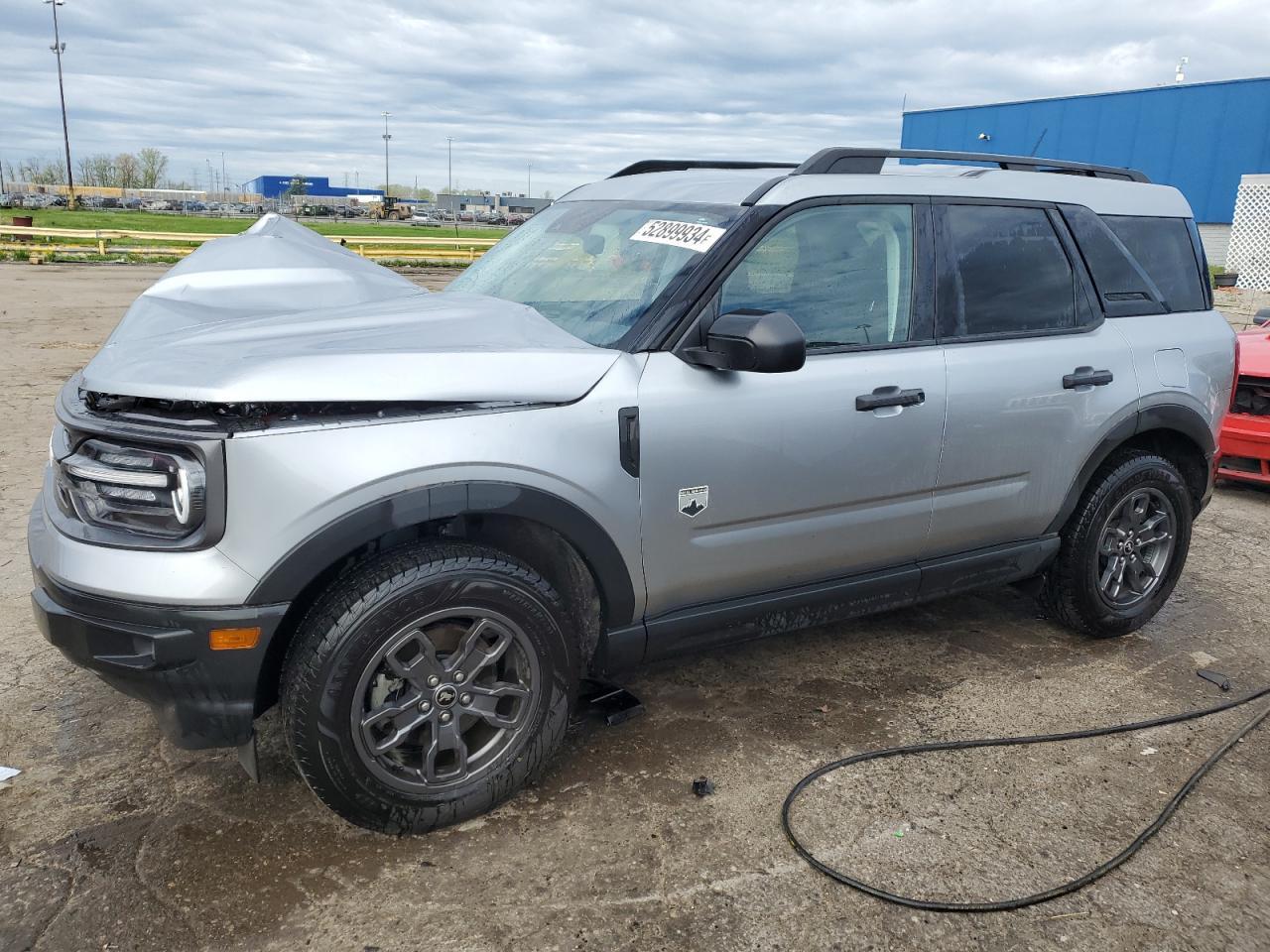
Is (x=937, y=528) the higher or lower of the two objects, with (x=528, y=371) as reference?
lower

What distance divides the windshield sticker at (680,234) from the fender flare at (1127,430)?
1.91m

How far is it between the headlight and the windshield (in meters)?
1.26

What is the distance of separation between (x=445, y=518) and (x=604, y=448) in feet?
1.62

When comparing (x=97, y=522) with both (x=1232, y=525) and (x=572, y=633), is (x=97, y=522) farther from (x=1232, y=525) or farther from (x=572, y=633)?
(x=1232, y=525)

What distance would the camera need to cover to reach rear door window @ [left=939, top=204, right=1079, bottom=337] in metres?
3.67

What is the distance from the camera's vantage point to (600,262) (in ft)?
11.5

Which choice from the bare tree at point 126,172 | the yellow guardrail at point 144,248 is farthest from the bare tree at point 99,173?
the yellow guardrail at point 144,248

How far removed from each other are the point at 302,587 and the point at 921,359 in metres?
2.21

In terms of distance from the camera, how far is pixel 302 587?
2539mm

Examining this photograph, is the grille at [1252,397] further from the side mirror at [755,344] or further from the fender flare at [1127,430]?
the side mirror at [755,344]

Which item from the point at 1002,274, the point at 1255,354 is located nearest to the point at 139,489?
the point at 1002,274

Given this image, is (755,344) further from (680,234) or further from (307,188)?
(307,188)

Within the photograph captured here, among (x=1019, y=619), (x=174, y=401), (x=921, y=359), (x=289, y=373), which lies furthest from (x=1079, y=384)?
(x=174, y=401)

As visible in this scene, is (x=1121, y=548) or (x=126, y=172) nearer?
(x=1121, y=548)
